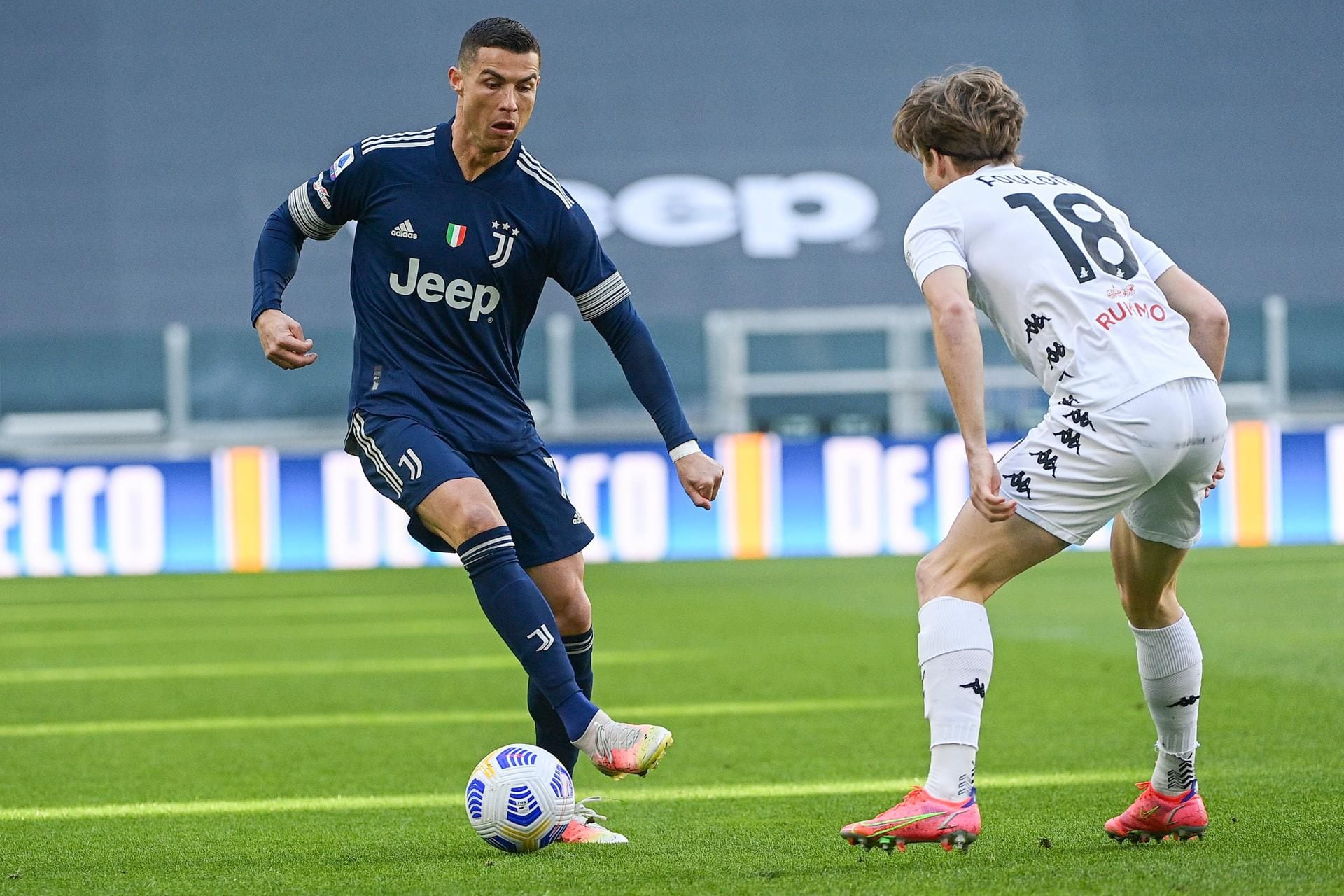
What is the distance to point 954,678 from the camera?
3938 mm

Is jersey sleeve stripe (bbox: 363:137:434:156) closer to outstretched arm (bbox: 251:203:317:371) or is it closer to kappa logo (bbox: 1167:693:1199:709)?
outstretched arm (bbox: 251:203:317:371)

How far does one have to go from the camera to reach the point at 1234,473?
52.9 ft

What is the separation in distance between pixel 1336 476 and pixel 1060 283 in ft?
42.9

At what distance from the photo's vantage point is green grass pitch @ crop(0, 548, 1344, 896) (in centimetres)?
406

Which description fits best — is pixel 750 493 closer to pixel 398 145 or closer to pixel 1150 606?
pixel 398 145

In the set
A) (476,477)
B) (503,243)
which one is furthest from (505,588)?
(503,243)

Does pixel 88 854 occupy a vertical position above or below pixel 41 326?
below

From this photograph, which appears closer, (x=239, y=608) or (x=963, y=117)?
(x=963, y=117)

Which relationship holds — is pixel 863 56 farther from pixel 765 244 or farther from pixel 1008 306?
pixel 1008 306

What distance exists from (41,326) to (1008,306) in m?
19.6

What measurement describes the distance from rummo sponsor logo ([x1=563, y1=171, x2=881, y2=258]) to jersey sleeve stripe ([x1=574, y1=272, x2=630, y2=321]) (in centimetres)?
1783

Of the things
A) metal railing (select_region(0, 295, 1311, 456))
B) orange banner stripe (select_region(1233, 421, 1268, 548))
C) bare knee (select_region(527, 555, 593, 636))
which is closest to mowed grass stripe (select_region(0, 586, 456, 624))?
→ metal railing (select_region(0, 295, 1311, 456))

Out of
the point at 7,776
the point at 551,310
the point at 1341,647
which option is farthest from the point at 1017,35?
the point at 7,776

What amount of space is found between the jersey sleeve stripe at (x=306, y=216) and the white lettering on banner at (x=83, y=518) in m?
11.3
